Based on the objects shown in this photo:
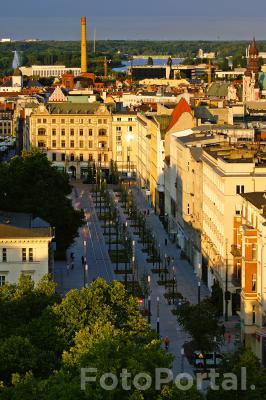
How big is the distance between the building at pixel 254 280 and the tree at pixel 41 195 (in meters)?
19.1

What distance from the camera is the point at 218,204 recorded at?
5962 cm

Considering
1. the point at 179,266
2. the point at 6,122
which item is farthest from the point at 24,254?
the point at 6,122

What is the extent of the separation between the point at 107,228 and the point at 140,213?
11.8ft

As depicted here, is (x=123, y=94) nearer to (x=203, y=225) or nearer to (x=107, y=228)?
(x=107, y=228)

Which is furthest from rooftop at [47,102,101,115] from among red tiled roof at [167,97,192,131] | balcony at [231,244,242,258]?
balcony at [231,244,242,258]

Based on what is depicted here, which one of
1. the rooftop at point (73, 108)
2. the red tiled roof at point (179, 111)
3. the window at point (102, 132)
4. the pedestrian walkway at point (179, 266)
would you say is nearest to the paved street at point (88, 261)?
the pedestrian walkway at point (179, 266)

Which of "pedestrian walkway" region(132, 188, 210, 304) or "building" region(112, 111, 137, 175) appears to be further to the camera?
"building" region(112, 111, 137, 175)

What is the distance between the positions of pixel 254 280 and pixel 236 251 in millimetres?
5901

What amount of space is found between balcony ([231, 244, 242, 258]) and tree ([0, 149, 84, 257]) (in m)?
13.9

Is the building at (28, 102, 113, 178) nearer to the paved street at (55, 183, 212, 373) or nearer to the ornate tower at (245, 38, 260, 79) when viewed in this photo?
the paved street at (55, 183, 212, 373)

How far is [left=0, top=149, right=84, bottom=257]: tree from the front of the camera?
7012 centimetres

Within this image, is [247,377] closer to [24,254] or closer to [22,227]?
[24,254]

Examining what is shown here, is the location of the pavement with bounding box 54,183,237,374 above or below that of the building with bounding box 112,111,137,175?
above

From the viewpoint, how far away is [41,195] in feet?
239
